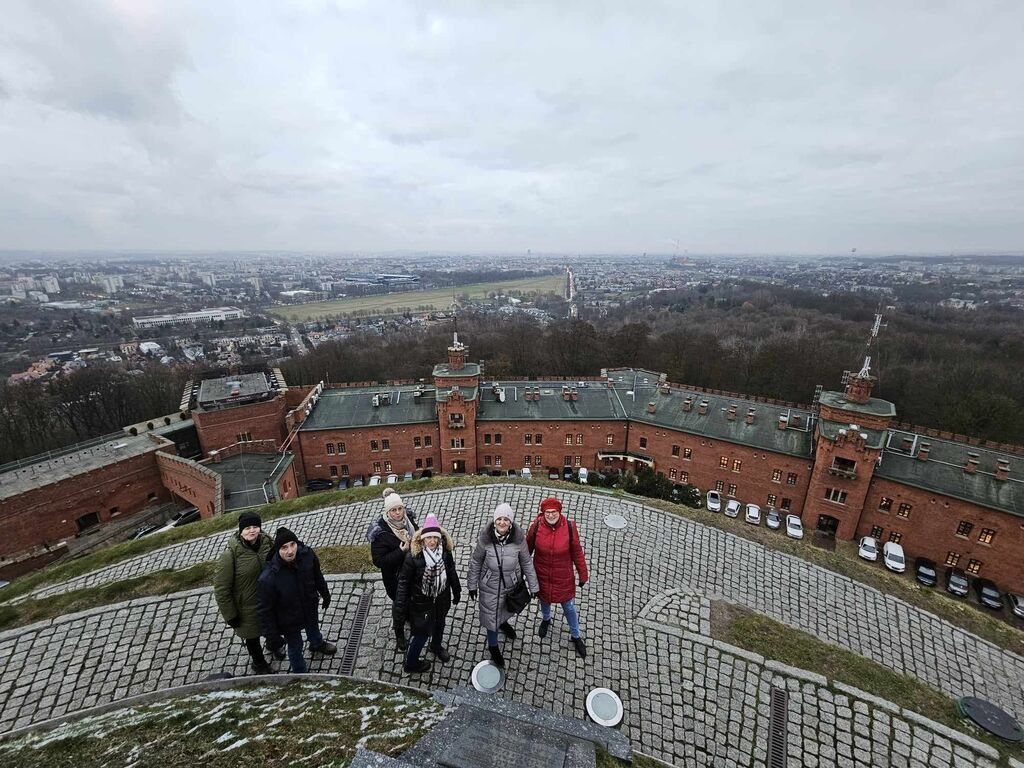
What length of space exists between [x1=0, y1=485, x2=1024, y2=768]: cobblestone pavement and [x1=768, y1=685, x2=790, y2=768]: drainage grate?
145mm

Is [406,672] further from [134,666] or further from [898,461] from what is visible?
[898,461]

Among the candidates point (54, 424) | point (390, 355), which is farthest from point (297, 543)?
point (390, 355)

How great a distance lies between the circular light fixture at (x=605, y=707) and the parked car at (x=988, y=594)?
25364 mm

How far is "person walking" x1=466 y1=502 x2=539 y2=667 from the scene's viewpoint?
A: 7.96 meters

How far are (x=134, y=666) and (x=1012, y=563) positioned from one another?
36.0 metres

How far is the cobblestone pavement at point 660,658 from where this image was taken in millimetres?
9141

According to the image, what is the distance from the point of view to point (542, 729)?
6.93 metres

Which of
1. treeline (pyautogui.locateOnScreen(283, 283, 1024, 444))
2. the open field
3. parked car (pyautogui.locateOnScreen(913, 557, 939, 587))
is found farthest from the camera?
the open field

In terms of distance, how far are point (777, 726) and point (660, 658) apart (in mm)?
2419

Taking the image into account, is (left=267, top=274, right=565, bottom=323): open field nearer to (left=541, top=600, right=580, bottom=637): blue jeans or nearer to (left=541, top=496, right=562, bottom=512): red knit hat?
(left=541, top=600, right=580, bottom=637): blue jeans

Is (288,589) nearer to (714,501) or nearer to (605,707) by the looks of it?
(605,707)

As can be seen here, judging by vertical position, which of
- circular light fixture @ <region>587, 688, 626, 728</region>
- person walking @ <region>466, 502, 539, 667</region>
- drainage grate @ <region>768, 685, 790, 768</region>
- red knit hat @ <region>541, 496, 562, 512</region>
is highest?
red knit hat @ <region>541, 496, 562, 512</region>

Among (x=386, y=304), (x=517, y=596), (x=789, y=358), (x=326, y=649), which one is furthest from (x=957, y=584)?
(x=386, y=304)

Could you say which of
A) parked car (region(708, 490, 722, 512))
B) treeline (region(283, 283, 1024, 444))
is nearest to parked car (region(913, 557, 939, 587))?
parked car (region(708, 490, 722, 512))
